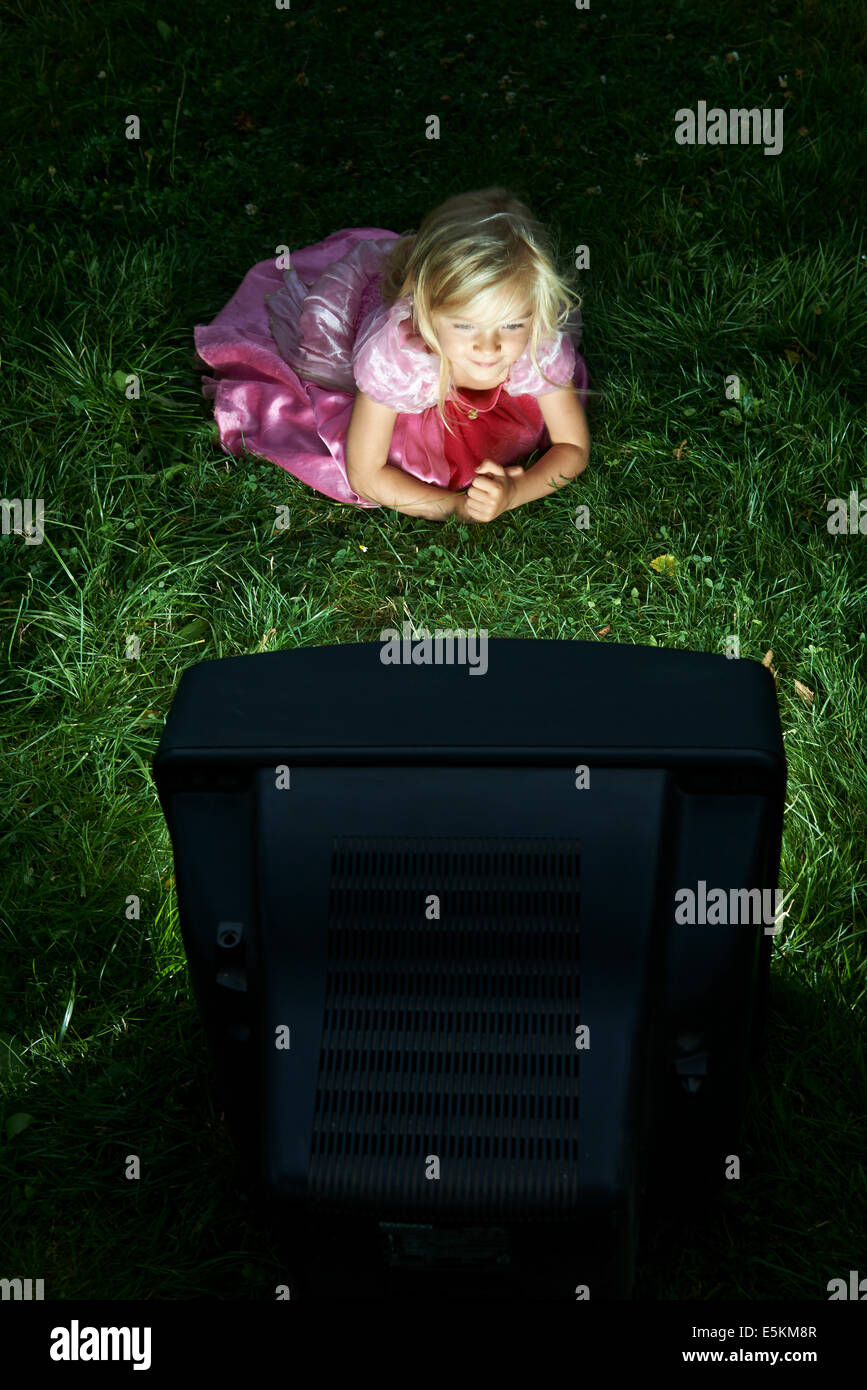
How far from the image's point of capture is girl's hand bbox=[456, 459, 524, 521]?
3078 millimetres

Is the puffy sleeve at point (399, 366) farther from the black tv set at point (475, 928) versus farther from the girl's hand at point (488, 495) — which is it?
the black tv set at point (475, 928)

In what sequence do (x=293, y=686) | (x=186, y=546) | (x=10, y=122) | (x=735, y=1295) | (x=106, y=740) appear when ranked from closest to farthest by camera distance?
1. (x=293, y=686)
2. (x=735, y=1295)
3. (x=106, y=740)
4. (x=186, y=546)
5. (x=10, y=122)

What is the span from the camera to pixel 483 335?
297 cm

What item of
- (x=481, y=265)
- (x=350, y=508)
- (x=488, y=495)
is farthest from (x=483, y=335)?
(x=350, y=508)

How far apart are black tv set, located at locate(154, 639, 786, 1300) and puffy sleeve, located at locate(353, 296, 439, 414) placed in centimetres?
179

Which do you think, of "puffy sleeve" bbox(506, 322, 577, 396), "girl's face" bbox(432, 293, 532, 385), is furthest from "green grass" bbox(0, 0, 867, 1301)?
"girl's face" bbox(432, 293, 532, 385)

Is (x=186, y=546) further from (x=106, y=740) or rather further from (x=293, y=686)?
(x=293, y=686)

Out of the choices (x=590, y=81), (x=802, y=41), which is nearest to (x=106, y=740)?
(x=590, y=81)

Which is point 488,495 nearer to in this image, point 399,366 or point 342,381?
point 399,366

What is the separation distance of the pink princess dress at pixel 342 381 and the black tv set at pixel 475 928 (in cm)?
181

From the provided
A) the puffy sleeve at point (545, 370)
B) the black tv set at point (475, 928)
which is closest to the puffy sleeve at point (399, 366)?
the puffy sleeve at point (545, 370)

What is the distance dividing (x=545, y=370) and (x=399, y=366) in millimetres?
374

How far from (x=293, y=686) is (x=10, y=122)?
11.8ft
